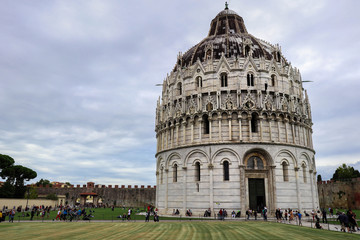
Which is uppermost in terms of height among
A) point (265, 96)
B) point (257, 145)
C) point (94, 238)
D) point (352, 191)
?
point (265, 96)

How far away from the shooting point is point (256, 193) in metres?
36.6

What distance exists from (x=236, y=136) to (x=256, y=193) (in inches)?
312

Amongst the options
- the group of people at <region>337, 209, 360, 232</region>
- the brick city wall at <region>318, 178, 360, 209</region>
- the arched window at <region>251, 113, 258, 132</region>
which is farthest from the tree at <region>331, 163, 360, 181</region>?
the group of people at <region>337, 209, 360, 232</region>

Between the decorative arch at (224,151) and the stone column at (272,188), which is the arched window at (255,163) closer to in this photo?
the stone column at (272,188)

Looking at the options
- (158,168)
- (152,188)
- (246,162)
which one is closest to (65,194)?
(152,188)

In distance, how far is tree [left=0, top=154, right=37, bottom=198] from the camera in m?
62.1

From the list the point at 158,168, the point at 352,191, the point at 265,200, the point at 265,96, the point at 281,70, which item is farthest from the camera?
the point at 352,191

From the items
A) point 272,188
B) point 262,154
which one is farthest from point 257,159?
point 272,188

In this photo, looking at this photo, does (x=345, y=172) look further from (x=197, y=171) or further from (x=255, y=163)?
(x=197, y=171)

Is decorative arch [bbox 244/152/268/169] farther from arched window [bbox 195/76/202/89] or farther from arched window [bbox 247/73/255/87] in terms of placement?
arched window [bbox 195/76/202/89]

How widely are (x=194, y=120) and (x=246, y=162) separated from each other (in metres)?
9.39

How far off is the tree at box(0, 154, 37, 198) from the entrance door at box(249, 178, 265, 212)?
53.5 meters

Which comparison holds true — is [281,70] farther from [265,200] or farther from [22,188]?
[22,188]

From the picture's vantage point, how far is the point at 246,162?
37344 mm
